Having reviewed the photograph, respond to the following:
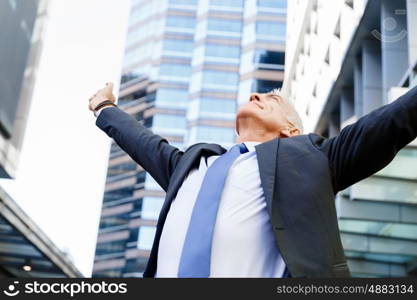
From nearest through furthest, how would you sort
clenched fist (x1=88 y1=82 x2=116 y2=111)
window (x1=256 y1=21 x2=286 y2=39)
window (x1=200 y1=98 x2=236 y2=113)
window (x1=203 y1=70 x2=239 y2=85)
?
clenched fist (x1=88 y1=82 x2=116 y2=111) < window (x1=256 y1=21 x2=286 y2=39) < window (x1=200 y1=98 x2=236 y2=113) < window (x1=203 y1=70 x2=239 y2=85)

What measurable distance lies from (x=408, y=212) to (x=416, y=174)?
4.28 ft

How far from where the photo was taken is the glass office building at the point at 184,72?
1492 inches

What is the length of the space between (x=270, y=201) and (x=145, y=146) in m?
0.54

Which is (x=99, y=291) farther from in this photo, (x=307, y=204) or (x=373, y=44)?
(x=373, y=44)

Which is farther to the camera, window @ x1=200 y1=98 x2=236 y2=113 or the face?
window @ x1=200 y1=98 x2=236 y2=113

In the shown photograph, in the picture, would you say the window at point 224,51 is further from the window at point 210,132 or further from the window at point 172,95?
the window at point 210,132

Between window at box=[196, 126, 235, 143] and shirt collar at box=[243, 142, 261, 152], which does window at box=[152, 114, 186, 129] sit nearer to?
window at box=[196, 126, 235, 143]

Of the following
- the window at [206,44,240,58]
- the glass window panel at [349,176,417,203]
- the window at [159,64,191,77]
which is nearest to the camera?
the glass window panel at [349,176,417,203]

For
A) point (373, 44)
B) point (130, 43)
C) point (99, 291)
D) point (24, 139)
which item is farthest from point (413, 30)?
point (130, 43)

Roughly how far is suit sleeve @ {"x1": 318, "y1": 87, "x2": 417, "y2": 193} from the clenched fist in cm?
82

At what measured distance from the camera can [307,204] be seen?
1.72m

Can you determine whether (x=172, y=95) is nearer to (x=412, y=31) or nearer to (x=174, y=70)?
(x=174, y=70)

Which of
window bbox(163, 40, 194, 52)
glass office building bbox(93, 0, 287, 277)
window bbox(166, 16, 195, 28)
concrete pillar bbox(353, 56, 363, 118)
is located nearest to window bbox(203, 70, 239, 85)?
glass office building bbox(93, 0, 287, 277)

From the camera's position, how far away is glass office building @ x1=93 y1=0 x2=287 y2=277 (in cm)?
3791
